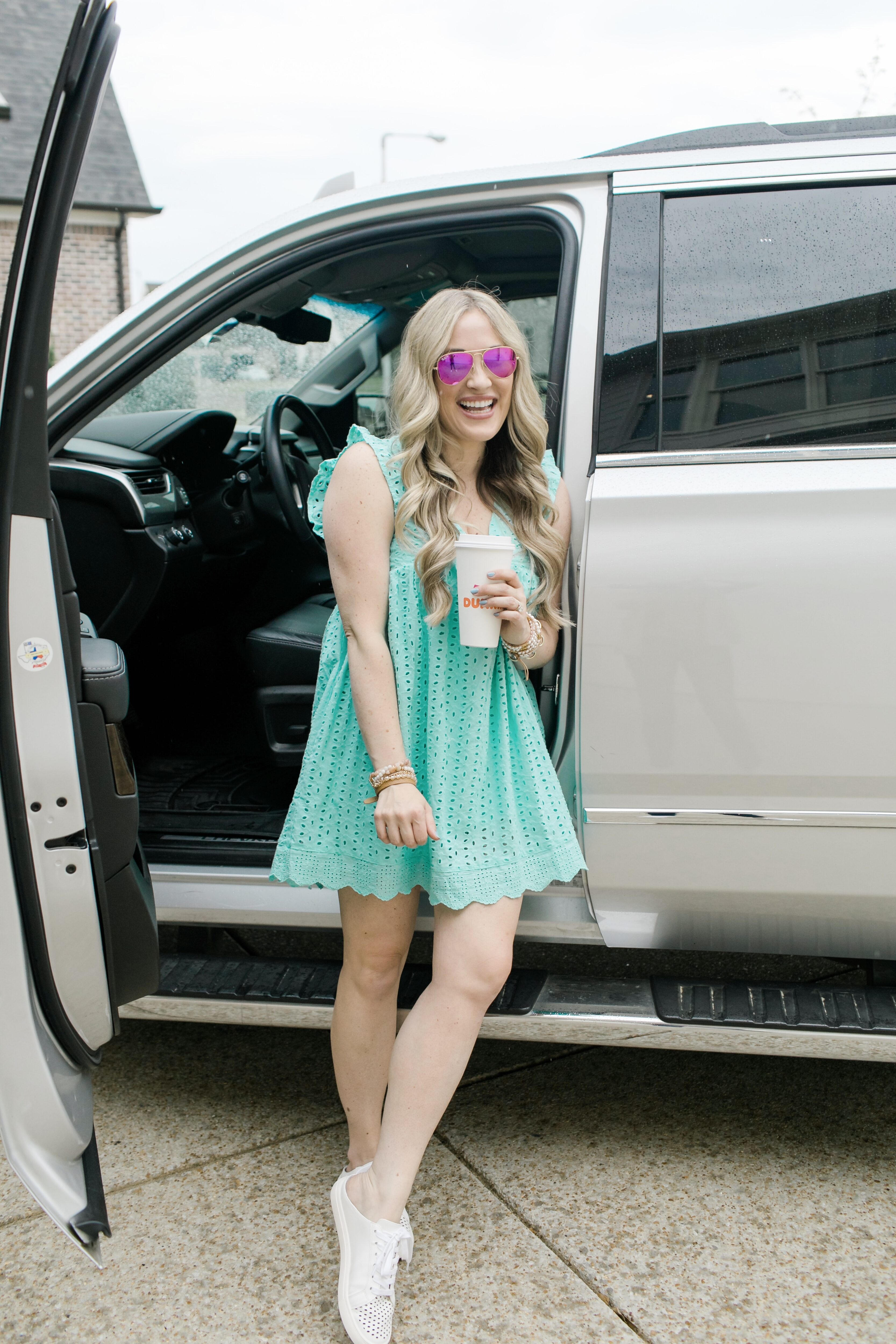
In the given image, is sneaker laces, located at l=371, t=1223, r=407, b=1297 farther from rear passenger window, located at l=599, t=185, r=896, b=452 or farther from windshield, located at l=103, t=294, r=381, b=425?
windshield, located at l=103, t=294, r=381, b=425

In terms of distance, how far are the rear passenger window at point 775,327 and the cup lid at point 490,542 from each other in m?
0.41

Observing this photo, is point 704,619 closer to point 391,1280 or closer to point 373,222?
point 373,222

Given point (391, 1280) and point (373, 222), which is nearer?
point (391, 1280)

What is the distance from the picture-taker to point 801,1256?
75.7 inches

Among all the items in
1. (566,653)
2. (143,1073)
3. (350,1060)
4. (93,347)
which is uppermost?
(93,347)

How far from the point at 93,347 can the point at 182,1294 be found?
68.8 inches

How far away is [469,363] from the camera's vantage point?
178cm

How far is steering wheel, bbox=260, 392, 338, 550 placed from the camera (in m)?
3.18

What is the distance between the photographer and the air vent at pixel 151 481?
3053 mm

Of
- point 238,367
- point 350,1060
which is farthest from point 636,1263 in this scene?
point 238,367

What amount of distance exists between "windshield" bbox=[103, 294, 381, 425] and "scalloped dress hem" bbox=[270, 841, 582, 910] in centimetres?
183

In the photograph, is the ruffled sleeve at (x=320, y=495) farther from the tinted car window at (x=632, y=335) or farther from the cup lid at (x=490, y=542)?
the tinted car window at (x=632, y=335)

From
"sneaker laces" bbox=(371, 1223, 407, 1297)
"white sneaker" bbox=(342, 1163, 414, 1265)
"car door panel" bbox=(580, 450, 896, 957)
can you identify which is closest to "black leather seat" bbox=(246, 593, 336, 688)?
"car door panel" bbox=(580, 450, 896, 957)

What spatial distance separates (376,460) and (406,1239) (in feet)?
4.29
